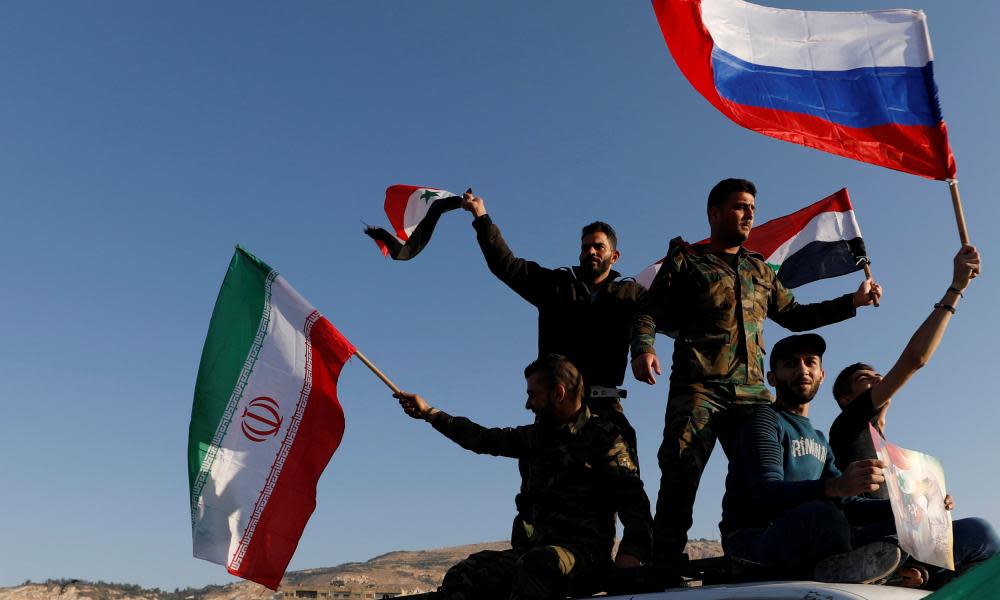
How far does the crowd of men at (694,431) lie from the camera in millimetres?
3480

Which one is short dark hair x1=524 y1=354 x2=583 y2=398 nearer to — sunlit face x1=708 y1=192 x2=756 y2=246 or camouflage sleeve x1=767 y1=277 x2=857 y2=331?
sunlit face x1=708 y1=192 x2=756 y2=246

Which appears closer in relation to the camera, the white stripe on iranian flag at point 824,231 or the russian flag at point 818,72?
the russian flag at point 818,72

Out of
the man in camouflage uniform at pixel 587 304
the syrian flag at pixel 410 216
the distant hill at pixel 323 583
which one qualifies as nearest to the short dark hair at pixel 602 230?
the man in camouflage uniform at pixel 587 304

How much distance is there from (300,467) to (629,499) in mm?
2811

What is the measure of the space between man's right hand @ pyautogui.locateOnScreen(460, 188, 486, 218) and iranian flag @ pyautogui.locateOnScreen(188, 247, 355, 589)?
59.3 inches

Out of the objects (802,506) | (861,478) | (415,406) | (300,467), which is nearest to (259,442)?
(300,467)

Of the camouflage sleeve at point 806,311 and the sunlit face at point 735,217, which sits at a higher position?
the sunlit face at point 735,217

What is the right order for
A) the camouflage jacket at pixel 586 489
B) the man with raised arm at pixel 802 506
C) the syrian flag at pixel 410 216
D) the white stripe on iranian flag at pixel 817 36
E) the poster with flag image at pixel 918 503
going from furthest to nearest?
1. the syrian flag at pixel 410 216
2. the white stripe on iranian flag at pixel 817 36
3. the camouflage jacket at pixel 586 489
4. the man with raised arm at pixel 802 506
5. the poster with flag image at pixel 918 503

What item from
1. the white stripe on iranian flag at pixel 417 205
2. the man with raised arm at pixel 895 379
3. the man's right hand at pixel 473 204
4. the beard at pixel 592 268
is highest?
the white stripe on iranian flag at pixel 417 205

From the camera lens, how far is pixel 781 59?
5.80 meters

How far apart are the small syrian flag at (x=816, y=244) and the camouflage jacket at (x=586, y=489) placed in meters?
3.35

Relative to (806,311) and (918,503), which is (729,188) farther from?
(918,503)

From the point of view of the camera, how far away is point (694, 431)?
14.5ft

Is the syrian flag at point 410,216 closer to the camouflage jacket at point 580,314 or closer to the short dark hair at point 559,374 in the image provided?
the camouflage jacket at point 580,314
